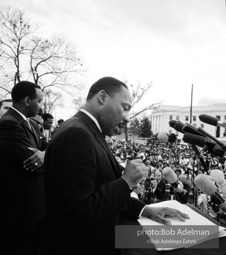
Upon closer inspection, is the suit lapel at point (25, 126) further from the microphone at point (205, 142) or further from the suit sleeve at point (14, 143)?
the microphone at point (205, 142)

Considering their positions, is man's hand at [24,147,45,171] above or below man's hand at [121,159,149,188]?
below

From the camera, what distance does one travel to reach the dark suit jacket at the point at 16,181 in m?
2.33

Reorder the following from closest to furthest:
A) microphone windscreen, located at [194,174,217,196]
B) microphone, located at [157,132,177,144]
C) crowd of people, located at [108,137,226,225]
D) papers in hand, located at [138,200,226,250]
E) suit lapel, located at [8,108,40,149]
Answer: papers in hand, located at [138,200,226,250] → microphone windscreen, located at [194,174,217,196] → microphone, located at [157,132,177,144] → suit lapel, located at [8,108,40,149] → crowd of people, located at [108,137,226,225]

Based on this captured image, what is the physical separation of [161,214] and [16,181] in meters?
1.61

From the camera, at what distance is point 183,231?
1258 millimetres

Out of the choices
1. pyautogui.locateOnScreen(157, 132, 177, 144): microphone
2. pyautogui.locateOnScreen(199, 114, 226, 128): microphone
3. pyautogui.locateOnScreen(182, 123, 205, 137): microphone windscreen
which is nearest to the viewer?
pyautogui.locateOnScreen(182, 123, 205, 137): microphone windscreen

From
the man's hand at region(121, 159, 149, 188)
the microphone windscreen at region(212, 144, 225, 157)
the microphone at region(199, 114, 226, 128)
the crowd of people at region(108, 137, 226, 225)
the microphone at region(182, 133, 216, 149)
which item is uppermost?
the microphone at region(199, 114, 226, 128)

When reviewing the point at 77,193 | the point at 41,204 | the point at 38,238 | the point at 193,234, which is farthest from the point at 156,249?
the point at 38,238

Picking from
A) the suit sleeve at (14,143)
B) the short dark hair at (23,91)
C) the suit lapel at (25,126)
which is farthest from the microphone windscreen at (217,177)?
the short dark hair at (23,91)

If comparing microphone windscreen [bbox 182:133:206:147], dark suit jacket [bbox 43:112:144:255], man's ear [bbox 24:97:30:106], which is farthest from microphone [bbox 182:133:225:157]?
man's ear [bbox 24:97:30:106]

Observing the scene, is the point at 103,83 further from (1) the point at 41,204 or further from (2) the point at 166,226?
(1) the point at 41,204

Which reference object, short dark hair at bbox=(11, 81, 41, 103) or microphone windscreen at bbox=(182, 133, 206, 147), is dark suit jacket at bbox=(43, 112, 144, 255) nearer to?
microphone windscreen at bbox=(182, 133, 206, 147)

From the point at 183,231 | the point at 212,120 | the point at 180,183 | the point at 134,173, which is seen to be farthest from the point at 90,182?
the point at 180,183

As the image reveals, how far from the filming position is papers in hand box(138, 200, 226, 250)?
113 centimetres
